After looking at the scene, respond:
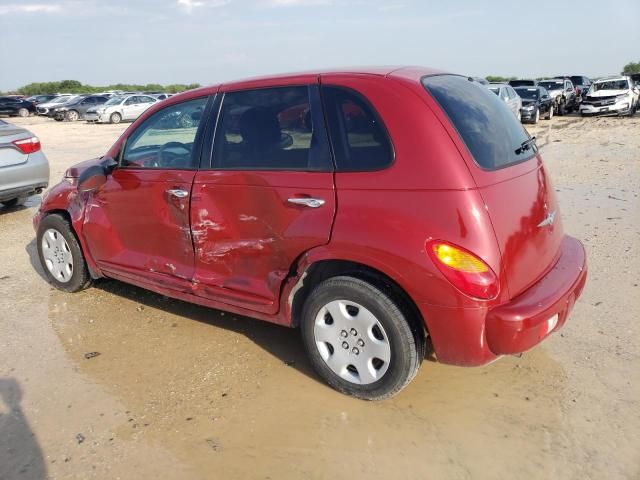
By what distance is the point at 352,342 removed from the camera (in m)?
Answer: 3.10

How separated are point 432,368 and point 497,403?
Result: 1.63 ft

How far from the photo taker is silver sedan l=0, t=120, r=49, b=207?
24.0 ft

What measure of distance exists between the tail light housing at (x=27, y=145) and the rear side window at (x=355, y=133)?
593cm

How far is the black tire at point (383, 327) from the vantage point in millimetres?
2895

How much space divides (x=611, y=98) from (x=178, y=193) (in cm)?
2403

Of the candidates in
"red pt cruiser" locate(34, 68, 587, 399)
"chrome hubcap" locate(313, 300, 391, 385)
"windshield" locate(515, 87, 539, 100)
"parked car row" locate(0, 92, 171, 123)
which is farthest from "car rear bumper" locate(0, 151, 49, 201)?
"windshield" locate(515, 87, 539, 100)

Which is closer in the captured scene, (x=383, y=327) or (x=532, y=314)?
(x=532, y=314)

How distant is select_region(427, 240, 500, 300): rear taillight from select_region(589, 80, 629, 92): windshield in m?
25.2

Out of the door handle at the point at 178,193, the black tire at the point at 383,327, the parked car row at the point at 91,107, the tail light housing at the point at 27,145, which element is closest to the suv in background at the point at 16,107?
the parked car row at the point at 91,107

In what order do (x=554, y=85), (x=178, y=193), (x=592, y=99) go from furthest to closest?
(x=554, y=85) → (x=592, y=99) → (x=178, y=193)

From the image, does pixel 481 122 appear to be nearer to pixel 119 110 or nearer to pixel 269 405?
pixel 269 405

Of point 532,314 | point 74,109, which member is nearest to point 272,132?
point 532,314

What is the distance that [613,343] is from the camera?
12.2ft

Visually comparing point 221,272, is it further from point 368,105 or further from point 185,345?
point 368,105
